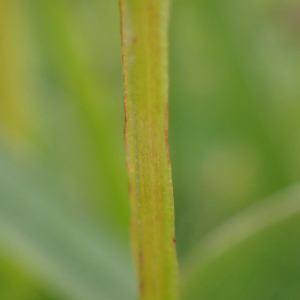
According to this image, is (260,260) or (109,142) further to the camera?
(109,142)

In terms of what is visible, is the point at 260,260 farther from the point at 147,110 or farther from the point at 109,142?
the point at 109,142

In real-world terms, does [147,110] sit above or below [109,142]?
below

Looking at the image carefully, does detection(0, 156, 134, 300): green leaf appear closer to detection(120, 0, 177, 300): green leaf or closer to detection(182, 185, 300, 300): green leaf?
detection(182, 185, 300, 300): green leaf

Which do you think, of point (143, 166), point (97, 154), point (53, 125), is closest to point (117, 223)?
point (97, 154)

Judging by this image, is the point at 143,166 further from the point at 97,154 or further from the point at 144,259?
the point at 97,154

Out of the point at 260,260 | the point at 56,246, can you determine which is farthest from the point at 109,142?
the point at 260,260

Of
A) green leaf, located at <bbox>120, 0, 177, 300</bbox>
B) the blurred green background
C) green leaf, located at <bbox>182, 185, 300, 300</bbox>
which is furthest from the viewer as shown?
the blurred green background

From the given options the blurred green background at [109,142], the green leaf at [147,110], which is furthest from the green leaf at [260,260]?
the green leaf at [147,110]

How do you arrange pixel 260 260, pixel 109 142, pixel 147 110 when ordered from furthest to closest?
pixel 109 142 → pixel 260 260 → pixel 147 110

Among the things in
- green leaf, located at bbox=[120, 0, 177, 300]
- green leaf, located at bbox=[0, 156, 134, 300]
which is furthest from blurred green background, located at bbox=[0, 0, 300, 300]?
green leaf, located at bbox=[120, 0, 177, 300]
